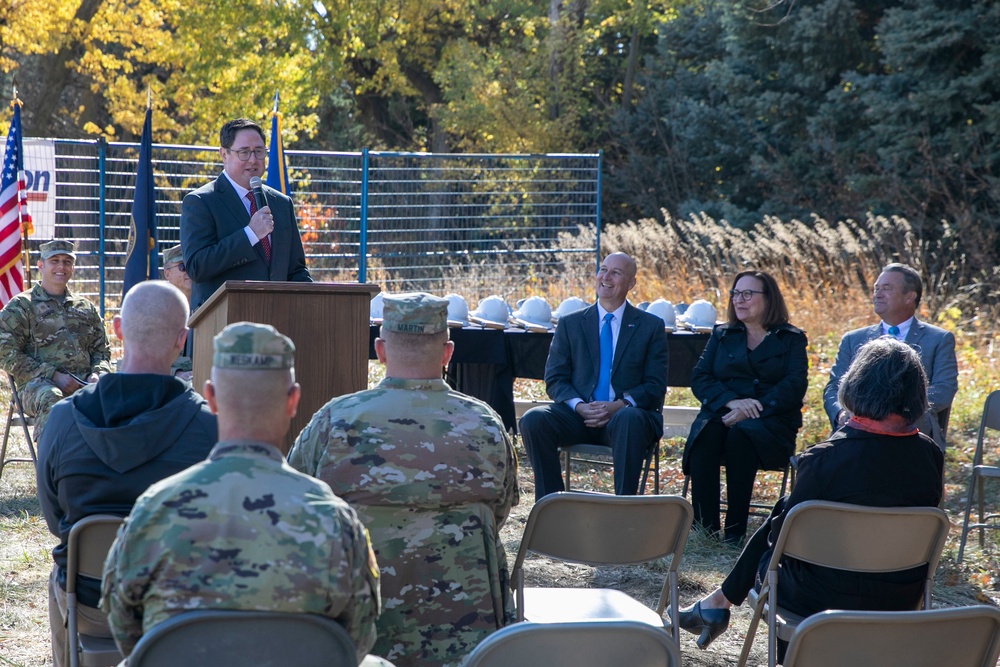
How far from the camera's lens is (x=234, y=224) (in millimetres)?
4723

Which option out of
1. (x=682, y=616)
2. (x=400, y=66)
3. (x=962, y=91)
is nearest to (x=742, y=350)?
(x=682, y=616)

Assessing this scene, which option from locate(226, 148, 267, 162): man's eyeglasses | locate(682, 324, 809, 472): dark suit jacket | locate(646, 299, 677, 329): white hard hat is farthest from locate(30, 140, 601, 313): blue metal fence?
locate(226, 148, 267, 162): man's eyeglasses

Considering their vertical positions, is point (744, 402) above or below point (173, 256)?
below

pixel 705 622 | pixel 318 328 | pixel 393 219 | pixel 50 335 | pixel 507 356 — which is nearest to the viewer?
pixel 318 328

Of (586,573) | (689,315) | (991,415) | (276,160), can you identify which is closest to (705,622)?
(586,573)

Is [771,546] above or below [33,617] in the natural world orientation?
above

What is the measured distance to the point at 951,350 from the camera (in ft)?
19.4

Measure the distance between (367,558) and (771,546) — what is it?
197 centimetres

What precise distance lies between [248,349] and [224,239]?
2.62 m

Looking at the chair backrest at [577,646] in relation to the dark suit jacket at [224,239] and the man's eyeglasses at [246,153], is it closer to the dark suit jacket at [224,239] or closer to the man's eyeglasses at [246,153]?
the dark suit jacket at [224,239]

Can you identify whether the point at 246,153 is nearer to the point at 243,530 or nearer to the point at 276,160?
the point at 243,530

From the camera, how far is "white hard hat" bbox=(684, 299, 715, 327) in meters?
7.27

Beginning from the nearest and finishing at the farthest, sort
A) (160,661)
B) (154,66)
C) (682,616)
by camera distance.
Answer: (160,661)
(682,616)
(154,66)

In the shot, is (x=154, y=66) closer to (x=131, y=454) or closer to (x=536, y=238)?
(x=536, y=238)
